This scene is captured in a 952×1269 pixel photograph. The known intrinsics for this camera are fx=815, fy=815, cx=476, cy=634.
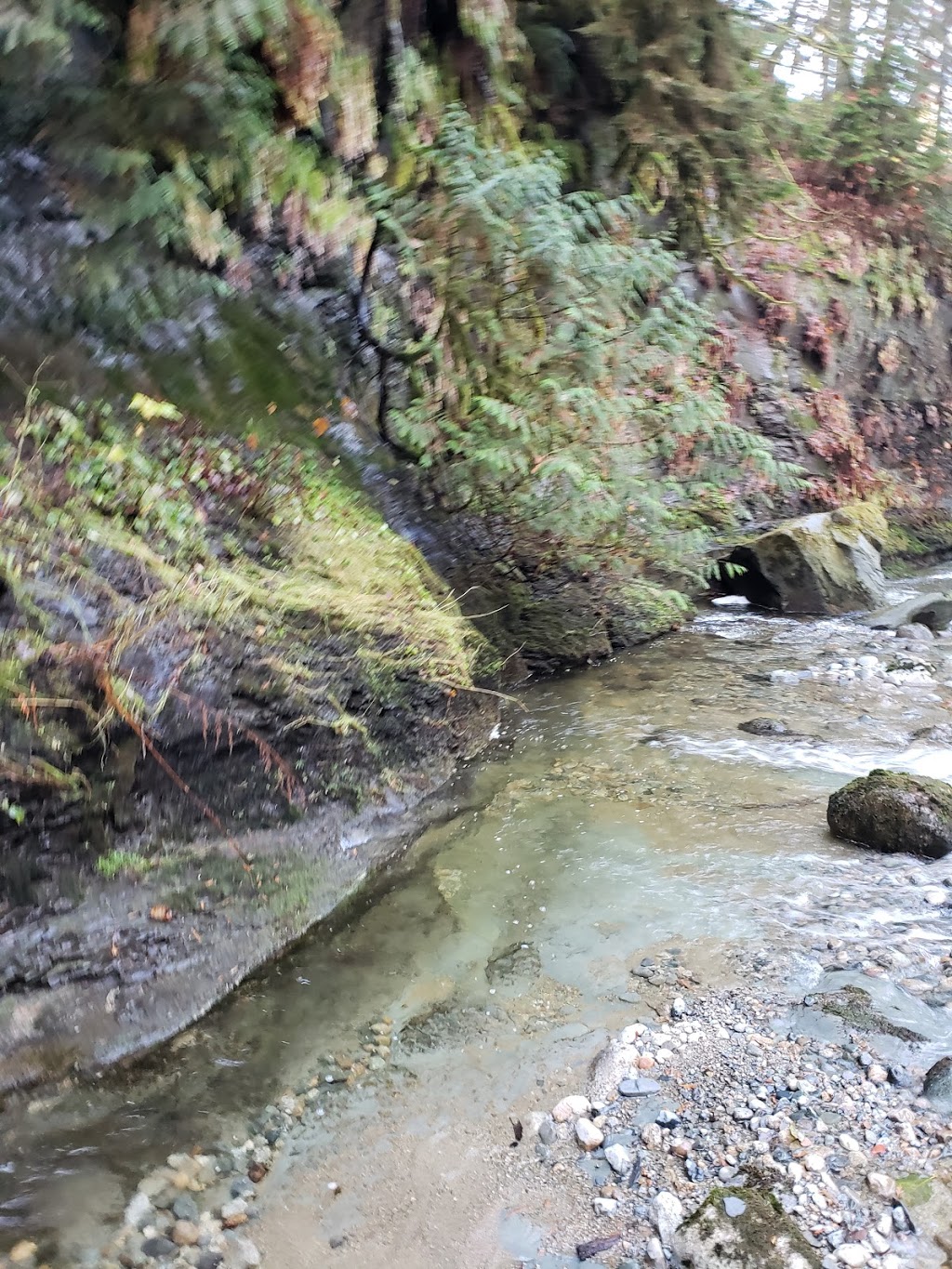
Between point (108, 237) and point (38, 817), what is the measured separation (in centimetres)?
324

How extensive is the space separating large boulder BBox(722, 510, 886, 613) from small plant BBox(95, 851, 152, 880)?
7740mm

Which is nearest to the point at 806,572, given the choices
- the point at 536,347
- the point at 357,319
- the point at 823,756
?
the point at 823,756

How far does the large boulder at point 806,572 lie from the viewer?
10.0 metres

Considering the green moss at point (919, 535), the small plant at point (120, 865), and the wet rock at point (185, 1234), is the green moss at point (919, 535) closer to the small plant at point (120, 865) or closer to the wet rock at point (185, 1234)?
the small plant at point (120, 865)

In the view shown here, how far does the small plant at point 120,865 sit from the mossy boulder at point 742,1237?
2762 millimetres

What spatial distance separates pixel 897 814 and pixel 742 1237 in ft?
9.31

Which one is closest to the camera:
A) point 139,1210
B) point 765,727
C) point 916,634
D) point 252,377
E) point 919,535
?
point 139,1210

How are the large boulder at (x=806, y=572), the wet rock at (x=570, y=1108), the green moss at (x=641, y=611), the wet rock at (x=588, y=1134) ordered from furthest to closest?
the large boulder at (x=806, y=572) → the green moss at (x=641, y=611) → the wet rock at (x=570, y=1108) → the wet rock at (x=588, y=1134)

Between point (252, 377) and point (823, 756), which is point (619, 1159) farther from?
point (252, 377)

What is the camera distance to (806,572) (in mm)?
9969

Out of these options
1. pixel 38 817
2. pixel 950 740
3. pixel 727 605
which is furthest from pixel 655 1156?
pixel 727 605

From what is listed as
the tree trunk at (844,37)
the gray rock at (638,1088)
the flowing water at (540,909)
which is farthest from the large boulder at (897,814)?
the tree trunk at (844,37)

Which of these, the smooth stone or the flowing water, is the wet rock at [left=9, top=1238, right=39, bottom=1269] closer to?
the flowing water

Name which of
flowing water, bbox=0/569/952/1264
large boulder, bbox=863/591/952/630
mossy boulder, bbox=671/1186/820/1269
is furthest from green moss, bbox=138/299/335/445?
large boulder, bbox=863/591/952/630
